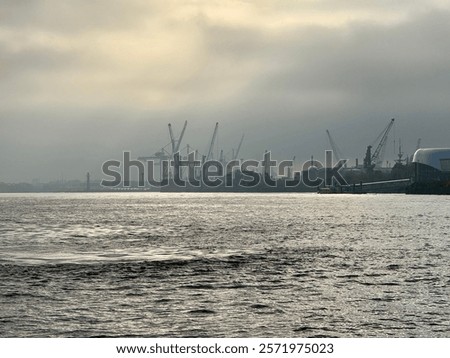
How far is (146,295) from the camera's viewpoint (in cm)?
2392

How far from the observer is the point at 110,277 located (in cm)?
2830

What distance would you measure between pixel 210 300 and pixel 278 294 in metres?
2.62

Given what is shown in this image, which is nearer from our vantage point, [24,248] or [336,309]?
[336,309]

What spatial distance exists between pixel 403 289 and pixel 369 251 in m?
15.1

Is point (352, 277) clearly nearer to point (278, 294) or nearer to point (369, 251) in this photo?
point (278, 294)
